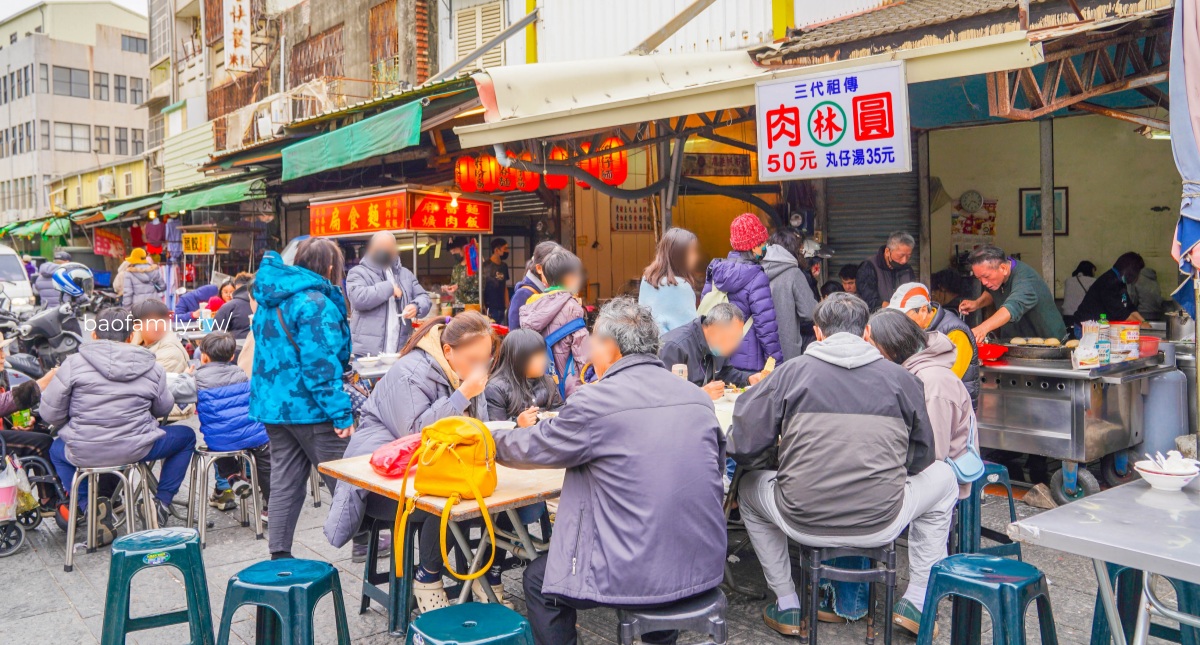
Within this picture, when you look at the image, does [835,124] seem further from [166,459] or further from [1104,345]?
[166,459]

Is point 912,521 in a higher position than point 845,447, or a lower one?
lower

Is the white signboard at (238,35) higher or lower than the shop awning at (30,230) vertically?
higher

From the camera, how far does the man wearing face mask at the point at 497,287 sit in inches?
469

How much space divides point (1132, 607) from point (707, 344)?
107 inches

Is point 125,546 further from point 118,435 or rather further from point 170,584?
point 118,435

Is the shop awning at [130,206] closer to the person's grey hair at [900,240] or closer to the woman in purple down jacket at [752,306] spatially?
the woman in purple down jacket at [752,306]

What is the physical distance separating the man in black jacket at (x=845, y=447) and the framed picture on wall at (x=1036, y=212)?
730 cm

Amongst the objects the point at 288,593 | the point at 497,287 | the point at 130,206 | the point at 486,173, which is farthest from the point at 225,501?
the point at 130,206

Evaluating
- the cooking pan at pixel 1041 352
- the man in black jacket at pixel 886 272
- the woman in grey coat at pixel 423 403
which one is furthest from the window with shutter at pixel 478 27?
the woman in grey coat at pixel 423 403

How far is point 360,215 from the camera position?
11.9 metres

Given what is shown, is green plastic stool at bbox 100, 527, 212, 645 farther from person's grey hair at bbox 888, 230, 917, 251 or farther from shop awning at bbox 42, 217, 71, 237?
shop awning at bbox 42, 217, 71, 237

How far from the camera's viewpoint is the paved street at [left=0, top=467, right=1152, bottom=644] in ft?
15.1

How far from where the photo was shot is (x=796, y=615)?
4.46 m

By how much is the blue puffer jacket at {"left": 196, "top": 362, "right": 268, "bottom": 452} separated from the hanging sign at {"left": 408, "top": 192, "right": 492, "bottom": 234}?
4.86 metres
